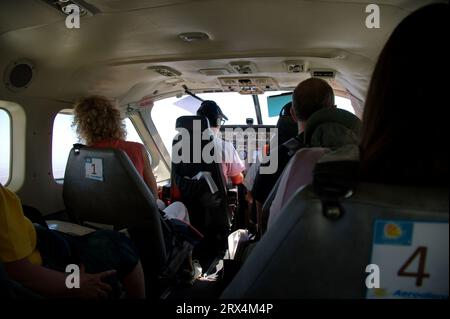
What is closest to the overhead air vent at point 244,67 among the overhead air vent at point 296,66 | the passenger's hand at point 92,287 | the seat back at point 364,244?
the overhead air vent at point 296,66

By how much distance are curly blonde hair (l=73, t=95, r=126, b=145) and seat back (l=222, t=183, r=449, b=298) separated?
6.95ft

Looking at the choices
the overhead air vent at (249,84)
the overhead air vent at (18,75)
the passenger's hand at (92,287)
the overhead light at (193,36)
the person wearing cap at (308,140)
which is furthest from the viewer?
the overhead air vent at (249,84)

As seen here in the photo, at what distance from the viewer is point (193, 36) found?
2387 millimetres

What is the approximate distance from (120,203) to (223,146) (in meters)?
1.71

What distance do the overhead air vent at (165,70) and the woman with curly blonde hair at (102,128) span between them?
819 mm

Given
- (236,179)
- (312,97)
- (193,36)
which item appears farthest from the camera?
(236,179)

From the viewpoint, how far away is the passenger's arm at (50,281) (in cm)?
118

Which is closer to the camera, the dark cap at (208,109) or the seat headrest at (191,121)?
the seat headrest at (191,121)

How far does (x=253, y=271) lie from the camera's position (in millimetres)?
721

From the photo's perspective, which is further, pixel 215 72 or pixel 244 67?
pixel 215 72

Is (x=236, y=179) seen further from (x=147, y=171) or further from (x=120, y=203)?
(x=120, y=203)

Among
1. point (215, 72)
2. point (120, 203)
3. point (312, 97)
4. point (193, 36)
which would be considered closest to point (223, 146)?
point (215, 72)

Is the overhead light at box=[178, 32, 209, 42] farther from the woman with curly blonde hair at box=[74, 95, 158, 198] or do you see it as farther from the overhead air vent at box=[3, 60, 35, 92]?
the overhead air vent at box=[3, 60, 35, 92]

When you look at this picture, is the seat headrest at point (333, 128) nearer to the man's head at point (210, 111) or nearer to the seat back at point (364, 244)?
the seat back at point (364, 244)
